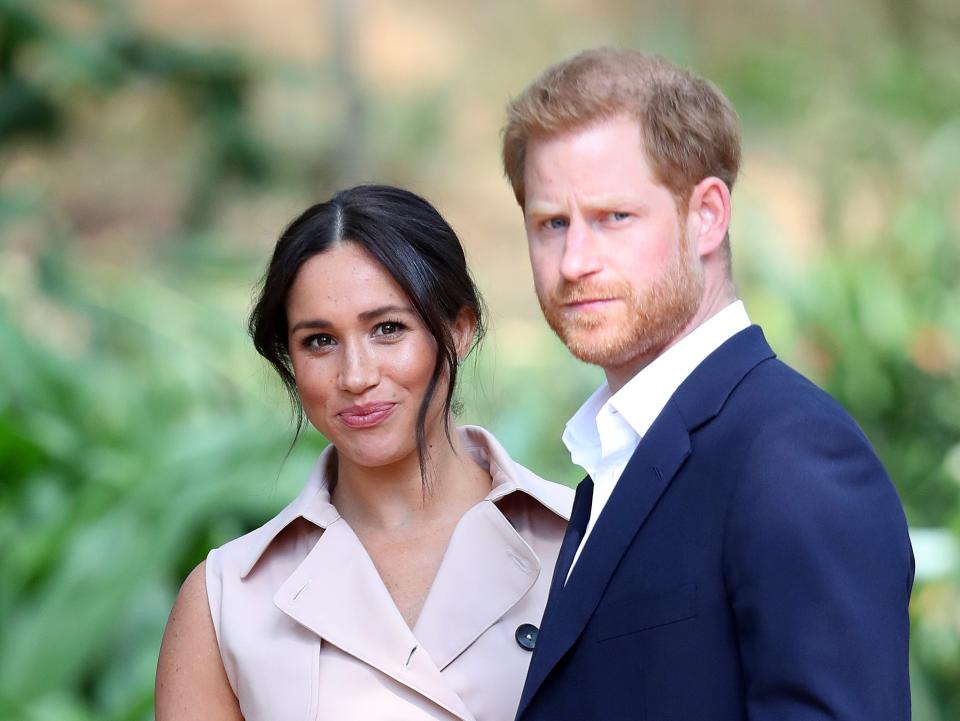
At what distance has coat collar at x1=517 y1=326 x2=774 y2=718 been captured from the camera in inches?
61.1

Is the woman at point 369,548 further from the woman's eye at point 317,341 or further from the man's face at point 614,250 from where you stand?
the man's face at point 614,250

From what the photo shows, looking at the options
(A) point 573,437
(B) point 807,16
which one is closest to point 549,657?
(A) point 573,437

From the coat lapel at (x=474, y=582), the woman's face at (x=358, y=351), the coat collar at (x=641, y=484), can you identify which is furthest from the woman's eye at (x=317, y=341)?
the coat collar at (x=641, y=484)

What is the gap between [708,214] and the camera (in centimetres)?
167

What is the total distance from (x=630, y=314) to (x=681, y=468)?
0.63 feet

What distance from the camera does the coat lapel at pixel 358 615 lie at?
2.03 m

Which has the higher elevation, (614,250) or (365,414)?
(614,250)

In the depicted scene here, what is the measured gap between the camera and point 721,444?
1.50 m

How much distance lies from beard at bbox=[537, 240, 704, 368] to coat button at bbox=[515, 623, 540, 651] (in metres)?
0.62

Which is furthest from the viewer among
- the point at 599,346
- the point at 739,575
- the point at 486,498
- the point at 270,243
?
the point at 270,243

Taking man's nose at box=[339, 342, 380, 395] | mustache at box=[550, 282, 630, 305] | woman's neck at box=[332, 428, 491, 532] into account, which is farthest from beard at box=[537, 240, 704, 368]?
woman's neck at box=[332, 428, 491, 532]

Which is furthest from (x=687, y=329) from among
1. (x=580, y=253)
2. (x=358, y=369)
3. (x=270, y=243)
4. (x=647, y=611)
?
(x=270, y=243)

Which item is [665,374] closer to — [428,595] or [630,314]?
[630,314]

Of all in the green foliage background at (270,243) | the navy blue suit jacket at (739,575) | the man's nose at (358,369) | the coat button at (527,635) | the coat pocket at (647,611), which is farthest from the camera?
the green foliage background at (270,243)
